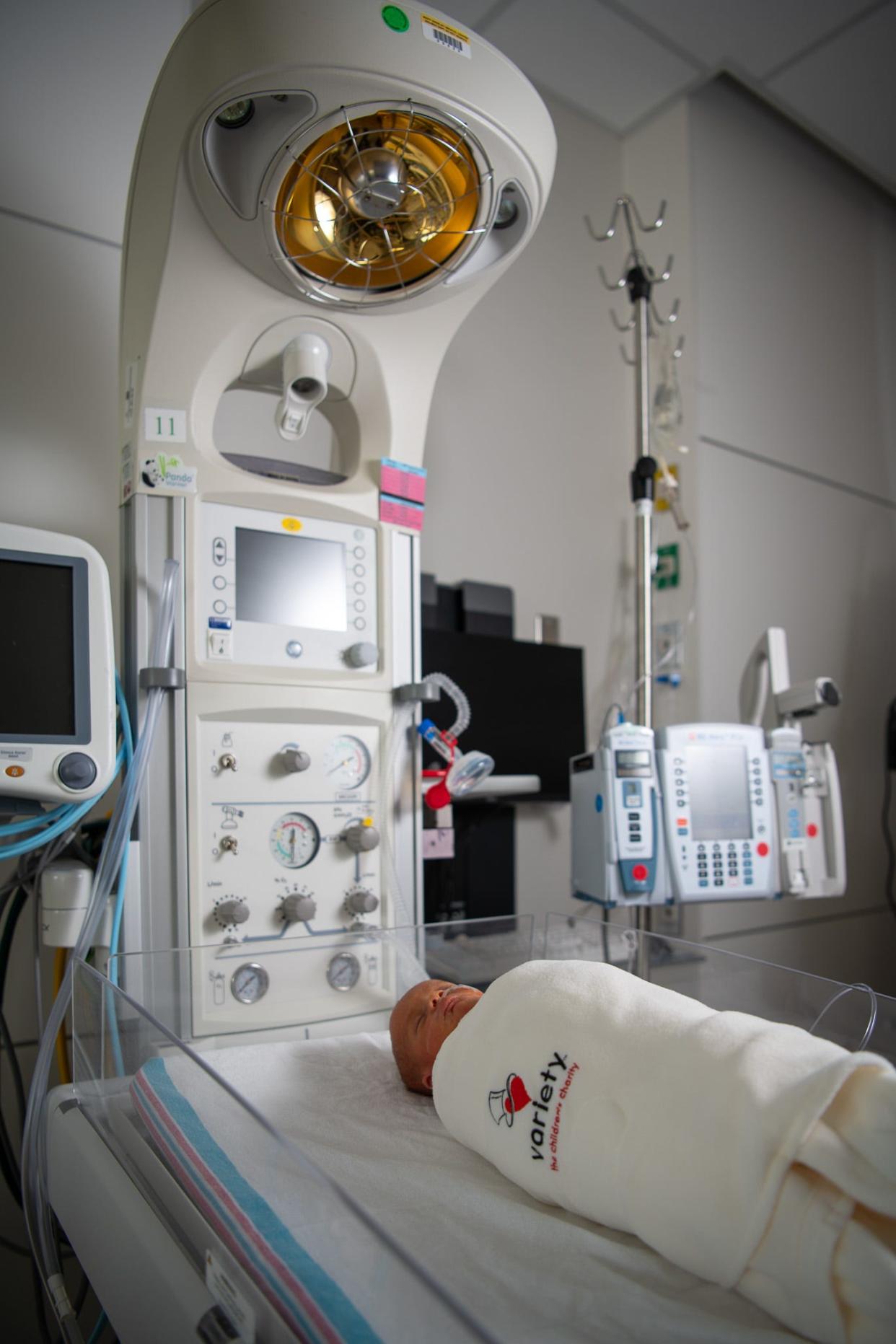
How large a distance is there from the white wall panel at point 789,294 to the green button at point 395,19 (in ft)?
6.01

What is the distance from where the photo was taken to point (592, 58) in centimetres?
263

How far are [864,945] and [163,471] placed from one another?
2.86 m

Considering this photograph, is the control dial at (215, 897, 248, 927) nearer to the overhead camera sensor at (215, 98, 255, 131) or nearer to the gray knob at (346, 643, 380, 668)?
the gray knob at (346, 643, 380, 668)

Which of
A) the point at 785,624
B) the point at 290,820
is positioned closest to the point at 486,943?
the point at 290,820

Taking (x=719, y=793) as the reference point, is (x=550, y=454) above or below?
above

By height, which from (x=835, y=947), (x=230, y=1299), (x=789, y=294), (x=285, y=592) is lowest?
(x=835, y=947)

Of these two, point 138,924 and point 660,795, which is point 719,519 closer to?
point 660,795

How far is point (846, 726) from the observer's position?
3178 mm

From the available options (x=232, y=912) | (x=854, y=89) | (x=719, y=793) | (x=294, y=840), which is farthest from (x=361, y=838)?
(x=854, y=89)

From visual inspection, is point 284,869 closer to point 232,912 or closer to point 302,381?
point 232,912

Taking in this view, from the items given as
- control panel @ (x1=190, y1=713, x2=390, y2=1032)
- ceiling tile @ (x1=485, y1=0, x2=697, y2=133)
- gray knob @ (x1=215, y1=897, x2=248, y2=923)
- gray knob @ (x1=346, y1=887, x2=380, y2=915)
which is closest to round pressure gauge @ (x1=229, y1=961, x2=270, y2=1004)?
control panel @ (x1=190, y1=713, x2=390, y2=1032)

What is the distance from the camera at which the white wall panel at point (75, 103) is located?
1710 mm

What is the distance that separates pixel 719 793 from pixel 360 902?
31.0 inches

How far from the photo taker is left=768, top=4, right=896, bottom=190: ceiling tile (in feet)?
8.68
